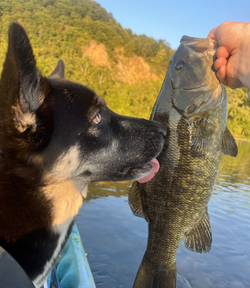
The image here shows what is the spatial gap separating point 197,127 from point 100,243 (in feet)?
14.9

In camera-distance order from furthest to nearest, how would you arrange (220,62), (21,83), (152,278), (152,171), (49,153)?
1. (152,278)
2. (152,171)
3. (220,62)
4. (49,153)
5. (21,83)

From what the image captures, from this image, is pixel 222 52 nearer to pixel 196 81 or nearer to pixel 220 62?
pixel 220 62

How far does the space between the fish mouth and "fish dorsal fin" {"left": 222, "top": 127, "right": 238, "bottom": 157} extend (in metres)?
0.68

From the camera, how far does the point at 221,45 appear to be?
7.34 feet

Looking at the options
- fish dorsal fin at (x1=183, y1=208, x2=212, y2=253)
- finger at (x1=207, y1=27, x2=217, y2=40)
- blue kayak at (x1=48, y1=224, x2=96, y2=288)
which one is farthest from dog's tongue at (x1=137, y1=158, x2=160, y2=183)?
blue kayak at (x1=48, y1=224, x2=96, y2=288)

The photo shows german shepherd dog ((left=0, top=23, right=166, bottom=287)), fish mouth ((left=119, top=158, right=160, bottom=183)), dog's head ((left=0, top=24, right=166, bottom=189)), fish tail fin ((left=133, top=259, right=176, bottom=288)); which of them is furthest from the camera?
fish tail fin ((left=133, top=259, right=176, bottom=288))

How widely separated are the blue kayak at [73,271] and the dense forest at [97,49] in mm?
45821

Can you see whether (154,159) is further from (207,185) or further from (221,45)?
(221,45)

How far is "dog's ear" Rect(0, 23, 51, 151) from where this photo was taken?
1501 mm

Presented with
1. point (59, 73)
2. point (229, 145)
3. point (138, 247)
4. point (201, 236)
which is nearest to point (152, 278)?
point (201, 236)

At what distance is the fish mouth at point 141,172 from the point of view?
7.95ft

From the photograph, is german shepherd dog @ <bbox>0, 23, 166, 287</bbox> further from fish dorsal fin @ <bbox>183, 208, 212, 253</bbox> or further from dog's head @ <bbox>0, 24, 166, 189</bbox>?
fish dorsal fin @ <bbox>183, 208, 212, 253</bbox>

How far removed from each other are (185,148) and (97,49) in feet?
249

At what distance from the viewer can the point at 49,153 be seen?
2113 mm
